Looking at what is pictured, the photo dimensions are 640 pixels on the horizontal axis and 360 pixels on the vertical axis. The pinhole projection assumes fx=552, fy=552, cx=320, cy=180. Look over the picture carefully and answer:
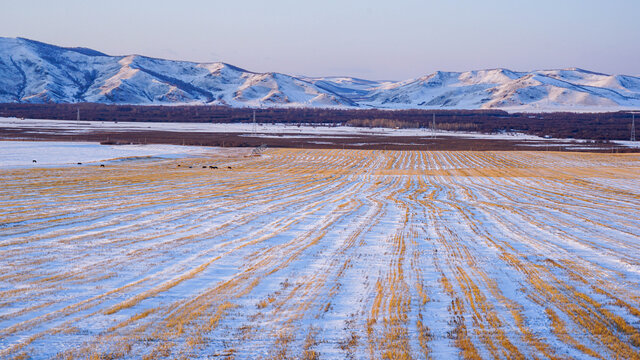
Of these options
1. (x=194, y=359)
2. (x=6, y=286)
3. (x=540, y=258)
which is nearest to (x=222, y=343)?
(x=194, y=359)

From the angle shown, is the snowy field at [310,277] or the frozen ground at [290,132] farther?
the frozen ground at [290,132]

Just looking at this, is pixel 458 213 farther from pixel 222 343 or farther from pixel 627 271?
pixel 222 343

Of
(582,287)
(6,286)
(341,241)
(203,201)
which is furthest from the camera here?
(203,201)

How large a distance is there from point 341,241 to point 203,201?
9121mm

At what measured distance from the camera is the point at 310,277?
Result: 34.0ft

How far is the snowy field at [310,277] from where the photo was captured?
23.2ft

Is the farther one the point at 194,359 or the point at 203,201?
the point at 203,201

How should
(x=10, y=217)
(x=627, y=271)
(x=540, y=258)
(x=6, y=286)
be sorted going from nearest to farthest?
(x=6, y=286) → (x=627, y=271) → (x=540, y=258) → (x=10, y=217)

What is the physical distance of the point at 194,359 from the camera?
6453 mm

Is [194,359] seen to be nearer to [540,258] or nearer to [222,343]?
[222,343]

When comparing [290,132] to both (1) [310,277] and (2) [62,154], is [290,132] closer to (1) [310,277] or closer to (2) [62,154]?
(2) [62,154]

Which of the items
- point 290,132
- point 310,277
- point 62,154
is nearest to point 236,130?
point 290,132

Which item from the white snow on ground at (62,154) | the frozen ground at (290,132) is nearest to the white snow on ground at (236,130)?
the frozen ground at (290,132)

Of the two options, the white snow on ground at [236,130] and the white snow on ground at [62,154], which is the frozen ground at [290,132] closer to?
the white snow on ground at [236,130]
